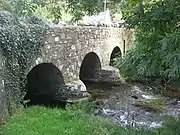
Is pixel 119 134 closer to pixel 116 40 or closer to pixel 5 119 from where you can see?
pixel 5 119

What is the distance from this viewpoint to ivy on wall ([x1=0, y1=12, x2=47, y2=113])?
25.8 feet

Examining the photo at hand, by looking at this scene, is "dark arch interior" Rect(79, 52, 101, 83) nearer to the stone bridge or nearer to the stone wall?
the stone bridge

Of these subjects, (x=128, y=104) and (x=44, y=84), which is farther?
(x=44, y=84)

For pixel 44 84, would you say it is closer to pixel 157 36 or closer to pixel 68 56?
pixel 68 56

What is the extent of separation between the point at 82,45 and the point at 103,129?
5851mm

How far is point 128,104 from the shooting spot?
11.1 m

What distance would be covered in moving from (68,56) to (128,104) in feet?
8.48

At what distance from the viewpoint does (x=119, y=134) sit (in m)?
6.18

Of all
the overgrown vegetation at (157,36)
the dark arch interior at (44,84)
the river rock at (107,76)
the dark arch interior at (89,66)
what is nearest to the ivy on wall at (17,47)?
the dark arch interior at (44,84)

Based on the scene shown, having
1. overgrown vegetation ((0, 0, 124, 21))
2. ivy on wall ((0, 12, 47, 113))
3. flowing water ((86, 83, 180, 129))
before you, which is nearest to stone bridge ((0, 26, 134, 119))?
ivy on wall ((0, 12, 47, 113))

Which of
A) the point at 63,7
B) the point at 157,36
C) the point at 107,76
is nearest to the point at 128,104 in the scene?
the point at 63,7

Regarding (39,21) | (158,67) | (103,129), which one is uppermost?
(39,21)

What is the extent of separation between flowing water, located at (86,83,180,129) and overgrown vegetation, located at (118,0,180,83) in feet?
10.8

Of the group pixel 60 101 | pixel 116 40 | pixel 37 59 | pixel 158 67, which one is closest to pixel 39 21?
pixel 37 59
